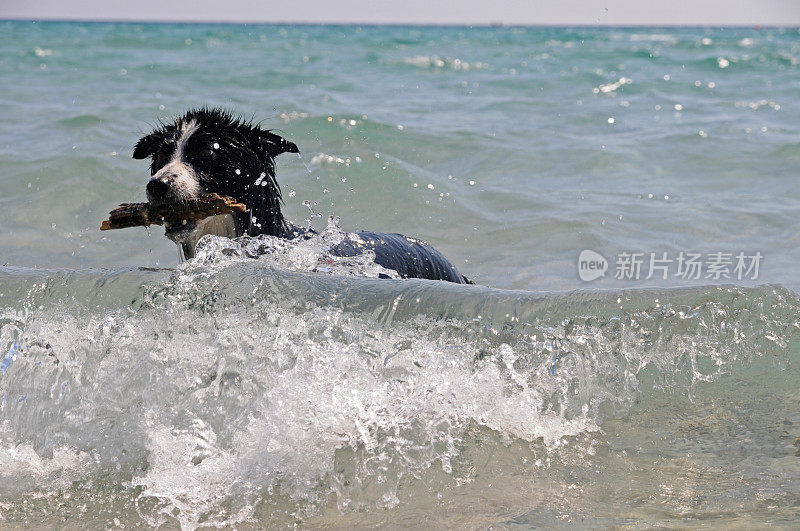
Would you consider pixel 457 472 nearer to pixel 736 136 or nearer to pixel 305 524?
pixel 305 524

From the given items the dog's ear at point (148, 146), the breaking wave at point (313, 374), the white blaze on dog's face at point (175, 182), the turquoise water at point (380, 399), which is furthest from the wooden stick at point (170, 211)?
the dog's ear at point (148, 146)

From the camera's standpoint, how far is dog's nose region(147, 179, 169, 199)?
400cm

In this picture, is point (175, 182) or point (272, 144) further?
point (272, 144)

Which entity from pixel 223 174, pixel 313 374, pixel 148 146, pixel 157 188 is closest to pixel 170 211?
pixel 157 188

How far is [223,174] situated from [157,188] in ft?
1.39

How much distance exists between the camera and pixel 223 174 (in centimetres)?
435

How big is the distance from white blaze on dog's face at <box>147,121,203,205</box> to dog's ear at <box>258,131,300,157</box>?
41cm

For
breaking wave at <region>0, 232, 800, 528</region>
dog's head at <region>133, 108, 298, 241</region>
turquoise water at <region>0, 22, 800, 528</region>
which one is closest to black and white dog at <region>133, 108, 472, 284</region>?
dog's head at <region>133, 108, 298, 241</region>

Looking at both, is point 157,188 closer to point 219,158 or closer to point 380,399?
point 219,158

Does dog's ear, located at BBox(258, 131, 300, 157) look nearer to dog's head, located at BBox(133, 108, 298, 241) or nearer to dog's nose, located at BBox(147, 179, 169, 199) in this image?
dog's head, located at BBox(133, 108, 298, 241)

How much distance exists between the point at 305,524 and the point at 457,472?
627 mm

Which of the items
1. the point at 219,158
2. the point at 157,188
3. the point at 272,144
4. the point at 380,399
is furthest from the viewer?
the point at 272,144

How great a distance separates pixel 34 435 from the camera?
11.3 ft

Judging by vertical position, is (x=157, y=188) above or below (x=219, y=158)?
below
